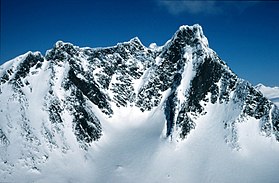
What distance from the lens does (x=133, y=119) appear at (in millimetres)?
145000

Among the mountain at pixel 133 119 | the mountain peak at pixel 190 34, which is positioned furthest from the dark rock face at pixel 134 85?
the mountain at pixel 133 119

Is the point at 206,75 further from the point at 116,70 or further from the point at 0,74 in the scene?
the point at 0,74

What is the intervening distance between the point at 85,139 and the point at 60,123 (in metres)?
11.8

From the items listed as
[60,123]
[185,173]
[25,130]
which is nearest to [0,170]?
[25,130]

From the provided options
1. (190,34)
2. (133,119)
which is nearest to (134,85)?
(133,119)

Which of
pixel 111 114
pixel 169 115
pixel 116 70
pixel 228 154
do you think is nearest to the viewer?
pixel 228 154

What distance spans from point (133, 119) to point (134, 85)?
19683 millimetres

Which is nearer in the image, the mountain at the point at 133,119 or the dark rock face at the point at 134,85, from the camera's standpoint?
the mountain at the point at 133,119

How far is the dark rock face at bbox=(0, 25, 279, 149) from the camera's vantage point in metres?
128

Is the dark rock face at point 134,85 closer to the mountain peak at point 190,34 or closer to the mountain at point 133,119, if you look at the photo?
the mountain peak at point 190,34

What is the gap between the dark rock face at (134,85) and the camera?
127812 millimetres

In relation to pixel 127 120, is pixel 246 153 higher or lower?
lower

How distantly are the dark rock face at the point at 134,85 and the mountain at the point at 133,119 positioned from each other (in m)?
0.44

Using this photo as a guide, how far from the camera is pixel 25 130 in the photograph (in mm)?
116375
